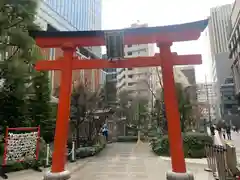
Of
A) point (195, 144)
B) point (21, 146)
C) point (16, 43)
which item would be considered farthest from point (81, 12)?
point (21, 146)

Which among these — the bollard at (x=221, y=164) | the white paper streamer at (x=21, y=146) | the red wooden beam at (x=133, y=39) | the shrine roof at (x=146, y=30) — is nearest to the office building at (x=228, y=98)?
the bollard at (x=221, y=164)

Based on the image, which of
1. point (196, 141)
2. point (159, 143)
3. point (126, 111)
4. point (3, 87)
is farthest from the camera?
point (126, 111)

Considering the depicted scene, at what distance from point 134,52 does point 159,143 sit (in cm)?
5432

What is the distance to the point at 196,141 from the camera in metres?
13.6

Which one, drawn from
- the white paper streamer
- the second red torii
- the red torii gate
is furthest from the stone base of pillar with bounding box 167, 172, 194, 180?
the white paper streamer

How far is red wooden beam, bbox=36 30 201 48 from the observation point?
288 inches

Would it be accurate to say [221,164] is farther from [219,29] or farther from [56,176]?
[219,29]

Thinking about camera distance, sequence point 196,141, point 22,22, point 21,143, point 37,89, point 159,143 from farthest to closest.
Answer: point 37,89
point 159,143
point 196,141
point 22,22
point 21,143

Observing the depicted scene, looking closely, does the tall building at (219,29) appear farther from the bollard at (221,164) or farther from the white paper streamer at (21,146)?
the white paper streamer at (21,146)

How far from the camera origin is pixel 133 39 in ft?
24.7

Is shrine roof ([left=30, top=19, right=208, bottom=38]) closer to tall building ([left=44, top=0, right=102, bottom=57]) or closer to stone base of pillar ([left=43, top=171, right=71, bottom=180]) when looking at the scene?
stone base of pillar ([left=43, top=171, right=71, bottom=180])

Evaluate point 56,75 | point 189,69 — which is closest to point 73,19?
point 56,75

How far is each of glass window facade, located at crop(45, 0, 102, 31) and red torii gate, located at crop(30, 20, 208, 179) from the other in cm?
4187

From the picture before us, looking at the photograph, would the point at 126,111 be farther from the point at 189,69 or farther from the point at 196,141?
the point at 189,69
